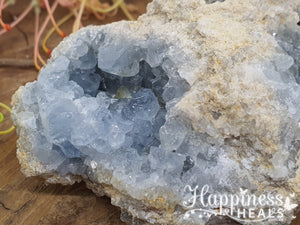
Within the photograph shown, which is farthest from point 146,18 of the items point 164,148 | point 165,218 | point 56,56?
point 165,218

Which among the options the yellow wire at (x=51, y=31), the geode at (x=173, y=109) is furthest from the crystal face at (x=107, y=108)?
the yellow wire at (x=51, y=31)

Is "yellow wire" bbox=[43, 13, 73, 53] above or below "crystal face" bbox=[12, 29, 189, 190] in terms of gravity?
below

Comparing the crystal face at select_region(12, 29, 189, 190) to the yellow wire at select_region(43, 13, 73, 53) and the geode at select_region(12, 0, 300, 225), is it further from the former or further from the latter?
the yellow wire at select_region(43, 13, 73, 53)

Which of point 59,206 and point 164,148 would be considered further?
point 59,206

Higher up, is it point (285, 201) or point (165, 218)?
point (285, 201)

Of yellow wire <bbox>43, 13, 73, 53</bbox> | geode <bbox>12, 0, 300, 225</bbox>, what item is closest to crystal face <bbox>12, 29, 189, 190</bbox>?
geode <bbox>12, 0, 300, 225</bbox>

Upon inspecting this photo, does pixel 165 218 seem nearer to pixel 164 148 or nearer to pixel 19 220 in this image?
pixel 164 148

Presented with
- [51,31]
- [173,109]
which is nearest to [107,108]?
[173,109]

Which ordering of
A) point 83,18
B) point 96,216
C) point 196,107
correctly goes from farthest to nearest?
point 83,18 < point 96,216 < point 196,107
